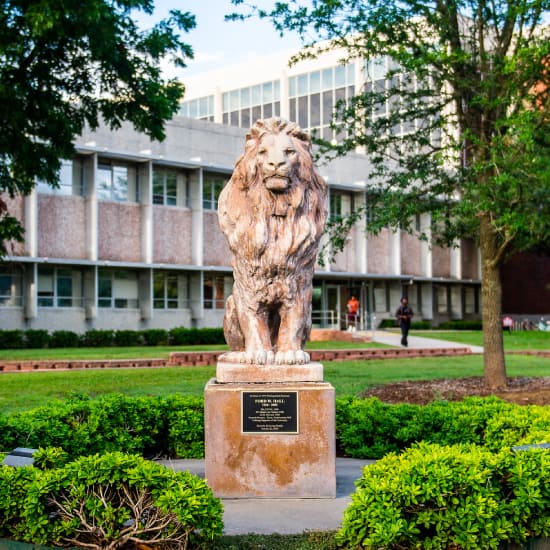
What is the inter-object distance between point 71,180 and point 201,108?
25.8 metres

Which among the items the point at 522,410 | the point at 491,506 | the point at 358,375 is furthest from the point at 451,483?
the point at 358,375

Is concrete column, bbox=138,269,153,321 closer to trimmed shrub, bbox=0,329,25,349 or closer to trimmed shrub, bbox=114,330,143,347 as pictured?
trimmed shrub, bbox=114,330,143,347

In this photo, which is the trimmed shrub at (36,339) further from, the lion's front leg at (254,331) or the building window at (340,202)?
the lion's front leg at (254,331)

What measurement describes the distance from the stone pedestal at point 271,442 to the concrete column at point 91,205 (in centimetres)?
2792

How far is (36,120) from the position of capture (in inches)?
694

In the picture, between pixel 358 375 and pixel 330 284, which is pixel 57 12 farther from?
pixel 330 284

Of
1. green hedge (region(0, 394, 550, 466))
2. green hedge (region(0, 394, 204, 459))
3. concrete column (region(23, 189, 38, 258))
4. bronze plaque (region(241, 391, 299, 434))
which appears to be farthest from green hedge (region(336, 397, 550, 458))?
concrete column (region(23, 189, 38, 258))

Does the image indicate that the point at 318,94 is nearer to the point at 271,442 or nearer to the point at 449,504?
the point at 271,442

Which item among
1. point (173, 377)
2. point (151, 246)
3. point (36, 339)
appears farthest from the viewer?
point (151, 246)

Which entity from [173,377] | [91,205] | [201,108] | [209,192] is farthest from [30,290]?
[201,108]

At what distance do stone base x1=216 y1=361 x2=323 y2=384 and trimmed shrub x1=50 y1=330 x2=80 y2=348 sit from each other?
25.0 metres

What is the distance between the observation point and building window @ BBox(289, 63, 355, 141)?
161 ft

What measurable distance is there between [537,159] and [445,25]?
3.48 m

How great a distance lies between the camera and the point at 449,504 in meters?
4.96
